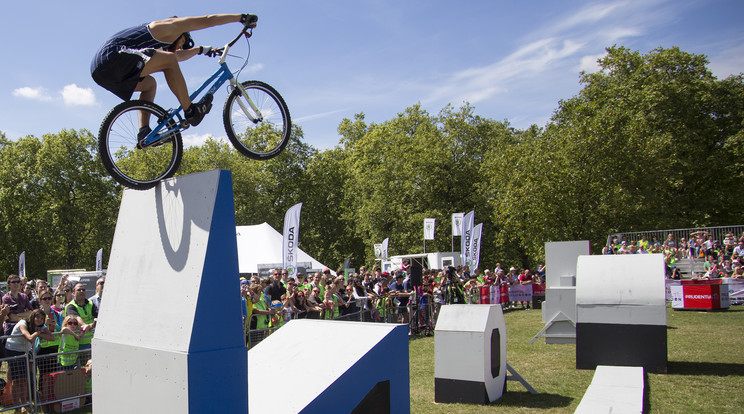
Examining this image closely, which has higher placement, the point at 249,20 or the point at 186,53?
the point at 249,20

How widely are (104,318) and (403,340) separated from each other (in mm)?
2864

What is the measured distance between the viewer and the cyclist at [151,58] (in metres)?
4.66

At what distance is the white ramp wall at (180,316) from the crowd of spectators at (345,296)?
5.86m

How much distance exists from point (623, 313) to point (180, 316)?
826cm

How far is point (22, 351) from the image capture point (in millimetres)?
7918

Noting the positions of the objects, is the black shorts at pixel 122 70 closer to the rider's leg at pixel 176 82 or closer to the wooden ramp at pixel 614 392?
the rider's leg at pixel 176 82

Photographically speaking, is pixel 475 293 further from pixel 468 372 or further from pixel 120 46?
pixel 120 46

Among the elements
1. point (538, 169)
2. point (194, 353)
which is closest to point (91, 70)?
point (194, 353)

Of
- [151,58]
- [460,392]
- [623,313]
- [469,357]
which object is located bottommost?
[460,392]

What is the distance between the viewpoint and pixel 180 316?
152 inches

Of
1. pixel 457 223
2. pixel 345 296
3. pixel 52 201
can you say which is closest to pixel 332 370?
pixel 345 296

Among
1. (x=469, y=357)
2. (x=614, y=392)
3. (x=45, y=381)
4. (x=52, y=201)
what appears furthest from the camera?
(x=52, y=201)

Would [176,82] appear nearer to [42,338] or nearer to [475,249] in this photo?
[42,338]

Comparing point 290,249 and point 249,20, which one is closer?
point 249,20
